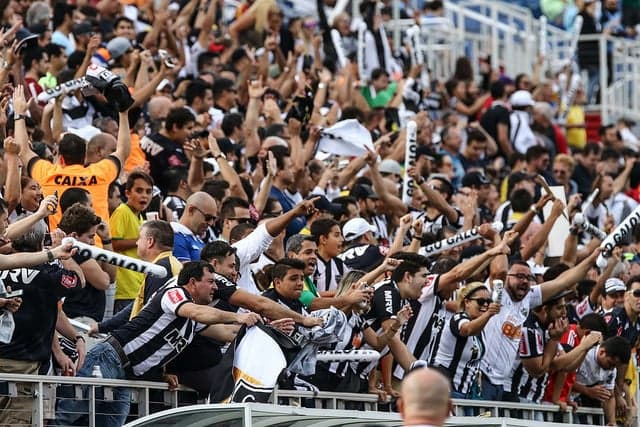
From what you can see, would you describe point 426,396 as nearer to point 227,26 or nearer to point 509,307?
point 509,307

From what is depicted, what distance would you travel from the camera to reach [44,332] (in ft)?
35.0

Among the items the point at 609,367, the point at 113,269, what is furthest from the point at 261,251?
the point at 609,367

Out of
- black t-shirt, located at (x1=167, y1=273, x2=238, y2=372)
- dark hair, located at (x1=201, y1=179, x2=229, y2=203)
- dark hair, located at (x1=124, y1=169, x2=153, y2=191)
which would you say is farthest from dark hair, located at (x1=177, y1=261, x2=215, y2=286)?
dark hair, located at (x1=201, y1=179, x2=229, y2=203)

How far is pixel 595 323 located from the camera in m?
14.8

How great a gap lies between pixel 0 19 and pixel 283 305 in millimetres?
7965

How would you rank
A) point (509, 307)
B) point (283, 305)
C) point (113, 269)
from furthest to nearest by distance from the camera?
point (509, 307), point (113, 269), point (283, 305)

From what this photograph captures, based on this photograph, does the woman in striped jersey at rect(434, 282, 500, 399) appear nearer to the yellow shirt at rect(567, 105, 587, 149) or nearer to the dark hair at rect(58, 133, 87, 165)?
the dark hair at rect(58, 133, 87, 165)

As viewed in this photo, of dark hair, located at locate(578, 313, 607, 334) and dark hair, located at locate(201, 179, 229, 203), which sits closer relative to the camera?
dark hair, located at locate(201, 179, 229, 203)

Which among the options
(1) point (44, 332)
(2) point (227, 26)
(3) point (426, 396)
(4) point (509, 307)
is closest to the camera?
(3) point (426, 396)

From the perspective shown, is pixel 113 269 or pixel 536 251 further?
pixel 536 251

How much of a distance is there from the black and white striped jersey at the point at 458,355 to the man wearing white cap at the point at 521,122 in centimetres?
890

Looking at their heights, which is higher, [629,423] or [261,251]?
[261,251]

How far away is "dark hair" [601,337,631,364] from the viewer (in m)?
14.4

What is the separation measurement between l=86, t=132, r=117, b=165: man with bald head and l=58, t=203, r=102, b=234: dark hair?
2254 mm
